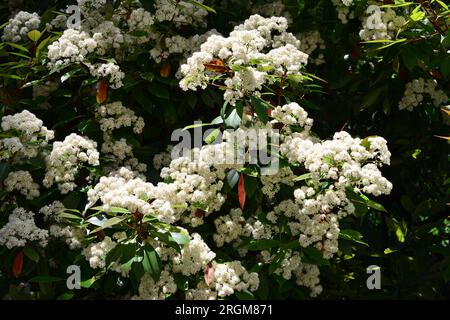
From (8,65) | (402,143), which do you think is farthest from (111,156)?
(402,143)

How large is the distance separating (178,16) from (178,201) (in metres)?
1.37

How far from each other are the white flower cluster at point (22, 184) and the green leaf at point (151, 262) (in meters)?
0.84

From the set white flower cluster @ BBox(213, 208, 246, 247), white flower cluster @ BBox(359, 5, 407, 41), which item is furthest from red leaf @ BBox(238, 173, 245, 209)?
white flower cluster @ BBox(359, 5, 407, 41)

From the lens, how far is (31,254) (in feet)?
11.6

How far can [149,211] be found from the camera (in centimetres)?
332

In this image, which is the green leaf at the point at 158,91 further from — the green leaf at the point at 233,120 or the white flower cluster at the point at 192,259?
the white flower cluster at the point at 192,259

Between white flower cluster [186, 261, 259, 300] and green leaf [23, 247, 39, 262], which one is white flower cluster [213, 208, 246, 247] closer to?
white flower cluster [186, 261, 259, 300]

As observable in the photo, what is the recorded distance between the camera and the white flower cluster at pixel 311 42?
472 cm

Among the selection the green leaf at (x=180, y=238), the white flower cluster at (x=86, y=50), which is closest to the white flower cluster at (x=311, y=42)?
the white flower cluster at (x=86, y=50)

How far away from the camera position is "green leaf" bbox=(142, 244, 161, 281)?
3252mm

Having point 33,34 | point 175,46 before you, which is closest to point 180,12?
point 175,46

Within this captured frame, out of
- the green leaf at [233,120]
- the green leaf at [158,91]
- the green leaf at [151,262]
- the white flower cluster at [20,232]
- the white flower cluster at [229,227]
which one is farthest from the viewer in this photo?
the green leaf at [158,91]
